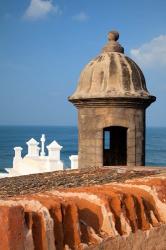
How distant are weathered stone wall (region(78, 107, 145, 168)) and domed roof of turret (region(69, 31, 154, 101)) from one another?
0.32 m

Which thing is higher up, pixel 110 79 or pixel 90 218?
pixel 110 79

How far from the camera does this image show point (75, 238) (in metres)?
2.57

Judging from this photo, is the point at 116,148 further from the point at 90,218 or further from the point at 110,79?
the point at 90,218

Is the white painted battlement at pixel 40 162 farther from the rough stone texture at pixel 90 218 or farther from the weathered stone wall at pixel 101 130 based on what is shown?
the rough stone texture at pixel 90 218

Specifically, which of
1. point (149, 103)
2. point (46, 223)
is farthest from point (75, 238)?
point (149, 103)

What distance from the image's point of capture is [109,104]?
933cm

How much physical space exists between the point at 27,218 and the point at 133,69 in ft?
25.8

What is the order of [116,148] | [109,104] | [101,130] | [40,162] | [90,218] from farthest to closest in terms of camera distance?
[40,162] < [116,148] < [101,130] < [109,104] < [90,218]

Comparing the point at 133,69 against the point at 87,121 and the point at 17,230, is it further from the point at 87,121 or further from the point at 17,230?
the point at 17,230

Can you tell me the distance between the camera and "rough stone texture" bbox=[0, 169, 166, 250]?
2.29 metres

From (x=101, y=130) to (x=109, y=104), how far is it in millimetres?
580

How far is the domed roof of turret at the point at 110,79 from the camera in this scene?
9.40 metres

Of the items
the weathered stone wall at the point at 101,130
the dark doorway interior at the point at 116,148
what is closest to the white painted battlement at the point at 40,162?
the dark doorway interior at the point at 116,148

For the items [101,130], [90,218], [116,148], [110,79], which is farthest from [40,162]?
[90,218]
